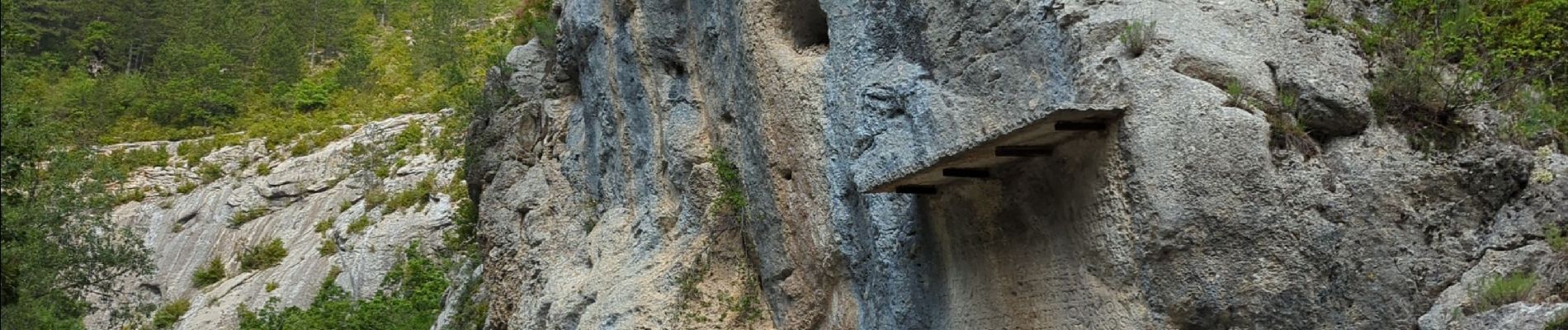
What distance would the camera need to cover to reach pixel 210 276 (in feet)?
106

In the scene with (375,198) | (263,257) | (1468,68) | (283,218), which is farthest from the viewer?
(283,218)

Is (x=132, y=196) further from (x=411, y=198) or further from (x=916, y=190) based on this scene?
(x=916, y=190)

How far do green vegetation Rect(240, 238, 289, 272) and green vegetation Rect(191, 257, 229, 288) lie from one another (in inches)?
24.7

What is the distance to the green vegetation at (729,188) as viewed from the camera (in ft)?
46.0

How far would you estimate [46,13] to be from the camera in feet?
165

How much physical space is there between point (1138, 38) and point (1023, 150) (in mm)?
1221

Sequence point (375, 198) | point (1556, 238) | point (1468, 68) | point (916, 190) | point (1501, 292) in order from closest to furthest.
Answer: point (1501, 292) < point (1556, 238) < point (1468, 68) < point (916, 190) < point (375, 198)

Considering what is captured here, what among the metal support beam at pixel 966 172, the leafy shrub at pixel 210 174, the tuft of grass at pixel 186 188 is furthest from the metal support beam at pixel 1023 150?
the leafy shrub at pixel 210 174

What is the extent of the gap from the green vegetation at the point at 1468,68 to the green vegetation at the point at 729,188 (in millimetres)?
6682

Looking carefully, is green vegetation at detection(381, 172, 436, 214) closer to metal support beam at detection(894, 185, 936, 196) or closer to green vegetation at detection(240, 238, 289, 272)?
green vegetation at detection(240, 238, 289, 272)

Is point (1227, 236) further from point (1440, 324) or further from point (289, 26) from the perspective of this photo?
point (289, 26)

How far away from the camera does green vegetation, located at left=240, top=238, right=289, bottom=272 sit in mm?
31875

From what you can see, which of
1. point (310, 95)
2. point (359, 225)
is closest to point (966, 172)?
point (359, 225)

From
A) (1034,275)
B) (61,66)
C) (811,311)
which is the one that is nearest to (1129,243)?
(1034,275)
